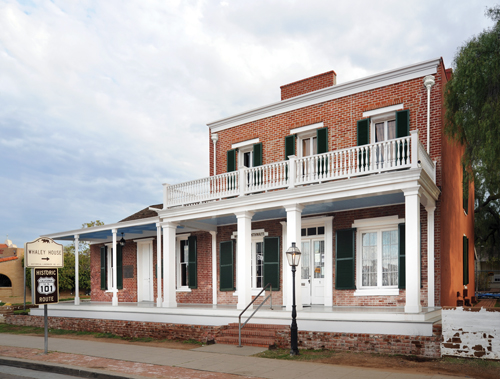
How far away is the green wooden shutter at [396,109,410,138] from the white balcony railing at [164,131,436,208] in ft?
1.15

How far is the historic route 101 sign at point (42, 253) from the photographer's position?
36.0ft

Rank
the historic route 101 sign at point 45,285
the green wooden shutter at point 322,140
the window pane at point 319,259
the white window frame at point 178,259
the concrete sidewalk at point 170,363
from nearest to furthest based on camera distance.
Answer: the concrete sidewalk at point 170,363, the historic route 101 sign at point 45,285, the window pane at point 319,259, the green wooden shutter at point 322,140, the white window frame at point 178,259

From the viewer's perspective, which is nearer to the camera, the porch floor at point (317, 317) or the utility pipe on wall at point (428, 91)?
the porch floor at point (317, 317)

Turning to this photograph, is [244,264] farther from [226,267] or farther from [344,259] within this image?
[226,267]

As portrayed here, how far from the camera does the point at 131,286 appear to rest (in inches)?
808

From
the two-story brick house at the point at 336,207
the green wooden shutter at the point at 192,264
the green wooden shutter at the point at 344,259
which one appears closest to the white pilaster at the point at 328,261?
the two-story brick house at the point at 336,207

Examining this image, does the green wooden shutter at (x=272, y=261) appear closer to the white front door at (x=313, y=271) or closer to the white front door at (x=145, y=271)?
the white front door at (x=313, y=271)

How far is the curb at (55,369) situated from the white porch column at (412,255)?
20.2ft

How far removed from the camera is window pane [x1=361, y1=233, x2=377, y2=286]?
13758mm

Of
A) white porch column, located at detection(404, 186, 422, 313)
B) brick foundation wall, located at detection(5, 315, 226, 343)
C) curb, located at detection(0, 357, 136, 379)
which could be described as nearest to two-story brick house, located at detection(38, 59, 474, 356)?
white porch column, located at detection(404, 186, 422, 313)

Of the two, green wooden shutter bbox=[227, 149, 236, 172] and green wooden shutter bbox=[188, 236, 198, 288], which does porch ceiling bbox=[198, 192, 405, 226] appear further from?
green wooden shutter bbox=[188, 236, 198, 288]

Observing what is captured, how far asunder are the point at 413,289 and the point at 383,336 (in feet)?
4.03

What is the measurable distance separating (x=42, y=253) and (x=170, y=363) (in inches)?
167

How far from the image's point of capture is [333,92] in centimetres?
1505
